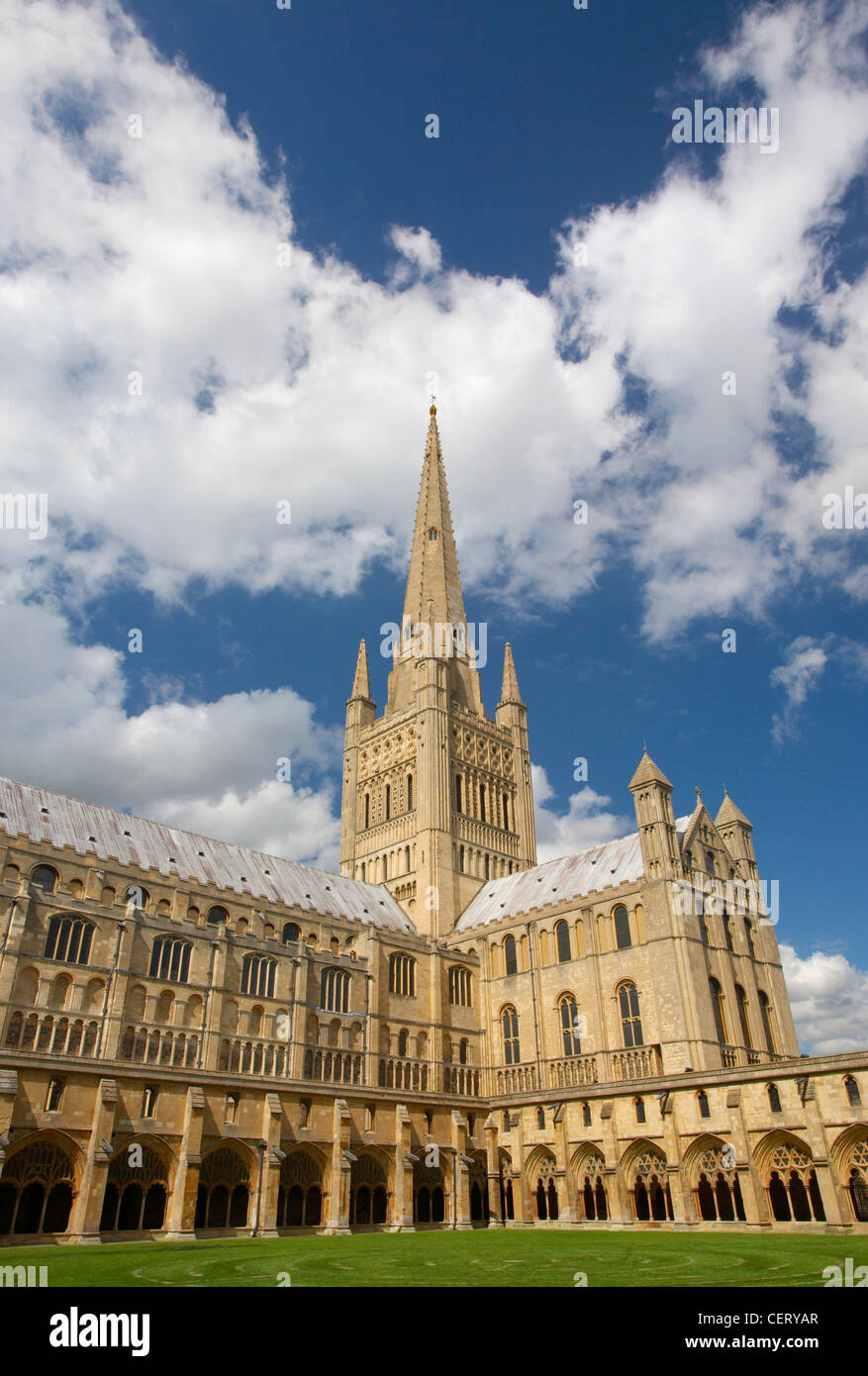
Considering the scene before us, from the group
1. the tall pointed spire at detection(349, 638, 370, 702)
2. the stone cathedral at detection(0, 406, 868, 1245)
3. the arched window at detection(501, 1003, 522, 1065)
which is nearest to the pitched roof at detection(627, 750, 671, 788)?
the stone cathedral at detection(0, 406, 868, 1245)

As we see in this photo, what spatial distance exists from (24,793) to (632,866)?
3619 cm

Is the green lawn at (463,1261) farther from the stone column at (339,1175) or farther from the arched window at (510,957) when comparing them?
the arched window at (510,957)

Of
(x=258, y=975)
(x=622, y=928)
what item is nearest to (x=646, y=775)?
(x=622, y=928)

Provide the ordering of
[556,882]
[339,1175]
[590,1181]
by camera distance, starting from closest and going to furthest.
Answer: [339,1175]
[590,1181]
[556,882]

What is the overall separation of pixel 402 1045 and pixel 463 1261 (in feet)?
101

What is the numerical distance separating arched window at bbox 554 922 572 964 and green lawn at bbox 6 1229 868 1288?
68.7 ft

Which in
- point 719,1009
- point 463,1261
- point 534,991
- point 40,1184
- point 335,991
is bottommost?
point 463,1261

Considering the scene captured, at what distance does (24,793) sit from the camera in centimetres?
4688

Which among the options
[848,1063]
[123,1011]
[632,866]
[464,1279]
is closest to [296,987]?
[123,1011]

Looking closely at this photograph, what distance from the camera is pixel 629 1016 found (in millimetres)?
48938

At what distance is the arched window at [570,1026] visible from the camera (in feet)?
168

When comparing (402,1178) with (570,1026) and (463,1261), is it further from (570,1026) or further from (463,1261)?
(463,1261)

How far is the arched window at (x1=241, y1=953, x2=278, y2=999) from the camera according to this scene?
152 feet
